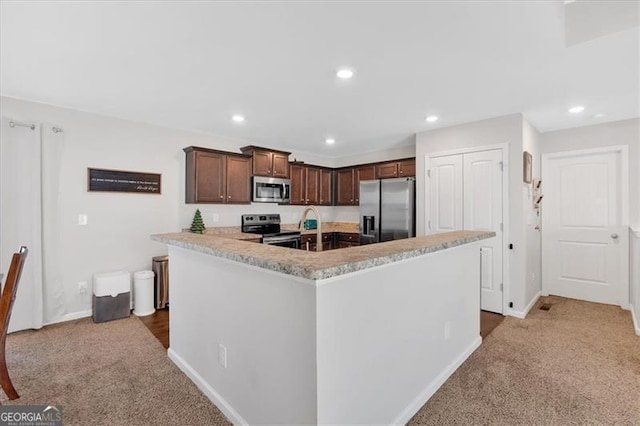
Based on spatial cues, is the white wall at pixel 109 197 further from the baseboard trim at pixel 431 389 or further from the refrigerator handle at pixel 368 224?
the baseboard trim at pixel 431 389

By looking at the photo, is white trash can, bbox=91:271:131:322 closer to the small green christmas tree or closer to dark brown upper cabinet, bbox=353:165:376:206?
the small green christmas tree

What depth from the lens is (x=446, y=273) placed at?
7.61 feet

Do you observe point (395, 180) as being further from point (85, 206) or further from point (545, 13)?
point (85, 206)

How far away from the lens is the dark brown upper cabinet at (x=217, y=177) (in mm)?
4273

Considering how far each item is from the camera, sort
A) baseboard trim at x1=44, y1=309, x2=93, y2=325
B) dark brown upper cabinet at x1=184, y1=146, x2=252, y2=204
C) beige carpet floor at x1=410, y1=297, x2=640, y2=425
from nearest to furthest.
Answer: beige carpet floor at x1=410, y1=297, x2=640, y2=425, baseboard trim at x1=44, y1=309, x2=93, y2=325, dark brown upper cabinet at x1=184, y1=146, x2=252, y2=204

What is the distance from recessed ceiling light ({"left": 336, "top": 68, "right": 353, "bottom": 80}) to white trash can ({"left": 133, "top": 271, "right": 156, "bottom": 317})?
326cm

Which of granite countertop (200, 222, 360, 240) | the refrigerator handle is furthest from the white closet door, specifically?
granite countertop (200, 222, 360, 240)

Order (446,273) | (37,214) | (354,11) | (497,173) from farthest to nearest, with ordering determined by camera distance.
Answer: (497,173) < (37,214) < (446,273) < (354,11)

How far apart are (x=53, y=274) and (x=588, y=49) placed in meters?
5.33

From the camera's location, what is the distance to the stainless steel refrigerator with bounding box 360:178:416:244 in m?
4.53

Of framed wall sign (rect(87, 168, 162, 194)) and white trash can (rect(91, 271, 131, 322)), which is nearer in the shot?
white trash can (rect(91, 271, 131, 322))

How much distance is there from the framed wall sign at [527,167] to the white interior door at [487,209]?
9.6 inches

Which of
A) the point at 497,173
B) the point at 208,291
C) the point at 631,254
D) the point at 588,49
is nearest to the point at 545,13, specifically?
the point at 588,49

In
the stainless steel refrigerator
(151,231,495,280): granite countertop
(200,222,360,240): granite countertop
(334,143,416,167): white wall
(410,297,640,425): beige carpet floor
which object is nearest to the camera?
(151,231,495,280): granite countertop
